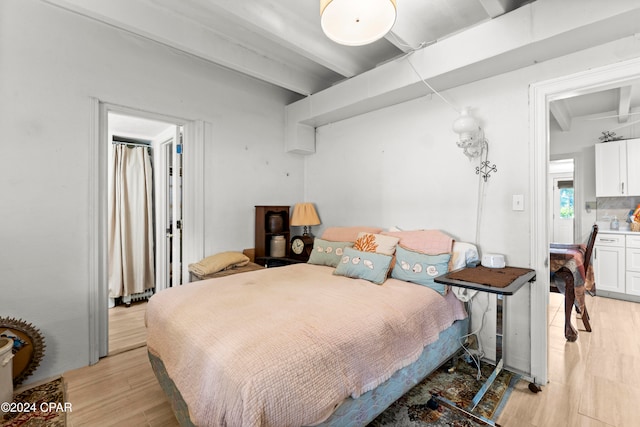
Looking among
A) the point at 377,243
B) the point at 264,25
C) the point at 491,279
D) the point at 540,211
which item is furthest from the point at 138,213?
the point at 540,211

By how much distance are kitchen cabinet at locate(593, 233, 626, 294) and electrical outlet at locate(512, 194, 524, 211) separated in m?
Answer: 3.08

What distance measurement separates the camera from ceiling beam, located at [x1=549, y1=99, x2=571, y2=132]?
3582 millimetres

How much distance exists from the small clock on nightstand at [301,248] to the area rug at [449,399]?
1764mm

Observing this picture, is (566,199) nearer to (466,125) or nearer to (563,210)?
(563,210)

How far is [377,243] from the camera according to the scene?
2.56 metres

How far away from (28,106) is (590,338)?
197 inches

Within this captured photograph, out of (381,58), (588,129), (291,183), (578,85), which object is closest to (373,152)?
(381,58)

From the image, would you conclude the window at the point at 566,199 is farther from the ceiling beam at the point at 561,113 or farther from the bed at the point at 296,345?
the bed at the point at 296,345

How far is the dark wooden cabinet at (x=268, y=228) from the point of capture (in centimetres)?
341

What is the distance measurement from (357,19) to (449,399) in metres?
2.30

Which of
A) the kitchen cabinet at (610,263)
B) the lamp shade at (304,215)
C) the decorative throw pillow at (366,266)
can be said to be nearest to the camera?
the decorative throw pillow at (366,266)

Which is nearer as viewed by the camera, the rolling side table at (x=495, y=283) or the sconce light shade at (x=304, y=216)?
the rolling side table at (x=495, y=283)

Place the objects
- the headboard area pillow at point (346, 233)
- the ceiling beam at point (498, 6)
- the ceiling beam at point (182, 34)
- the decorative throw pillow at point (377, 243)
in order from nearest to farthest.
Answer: the ceiling beam at point (498, 6)
the ceiling beam at point (182, 34)
the decorative throw pillow at point (377, 243)
the headboard area pillow at point (346, 233)

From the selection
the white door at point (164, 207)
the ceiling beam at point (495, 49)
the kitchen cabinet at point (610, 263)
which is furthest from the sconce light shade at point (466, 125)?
the kitchen cabinet at point (610, 263)
